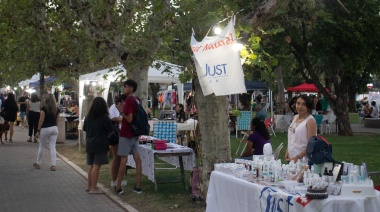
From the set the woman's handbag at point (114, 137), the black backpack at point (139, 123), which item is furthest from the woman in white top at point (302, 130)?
the woman's handbag at point (114, 137)

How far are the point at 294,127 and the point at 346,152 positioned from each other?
407 inches

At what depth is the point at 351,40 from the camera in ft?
75.1

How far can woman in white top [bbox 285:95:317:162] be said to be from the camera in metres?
7.84

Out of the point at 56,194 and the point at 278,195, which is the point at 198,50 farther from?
the point at 56,194

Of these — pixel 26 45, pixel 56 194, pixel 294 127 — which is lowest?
pixel 56 194

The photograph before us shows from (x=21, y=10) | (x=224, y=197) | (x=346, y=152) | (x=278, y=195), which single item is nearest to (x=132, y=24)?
(x=21, y=10)

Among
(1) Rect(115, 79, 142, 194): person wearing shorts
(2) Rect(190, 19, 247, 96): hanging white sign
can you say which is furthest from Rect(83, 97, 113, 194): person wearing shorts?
(2) Rect(190, 19, 247, 96): hanging white sign

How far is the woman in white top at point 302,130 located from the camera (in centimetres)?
784

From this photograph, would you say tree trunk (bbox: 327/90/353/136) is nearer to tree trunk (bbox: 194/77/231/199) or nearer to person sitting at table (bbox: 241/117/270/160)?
person sitting at table (bbox: 241/117/270/160)

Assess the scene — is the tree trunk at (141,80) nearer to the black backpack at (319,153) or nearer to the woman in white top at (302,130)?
the woman in white top at (302,130)

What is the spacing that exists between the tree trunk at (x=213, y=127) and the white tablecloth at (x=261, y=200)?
4.36 ft

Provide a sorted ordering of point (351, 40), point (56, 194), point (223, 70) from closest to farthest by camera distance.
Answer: point (223, 70)
point (56, 194)
point (351, 40)

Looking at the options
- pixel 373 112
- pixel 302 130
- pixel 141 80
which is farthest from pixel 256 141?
pixel 373 112

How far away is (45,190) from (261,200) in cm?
652
